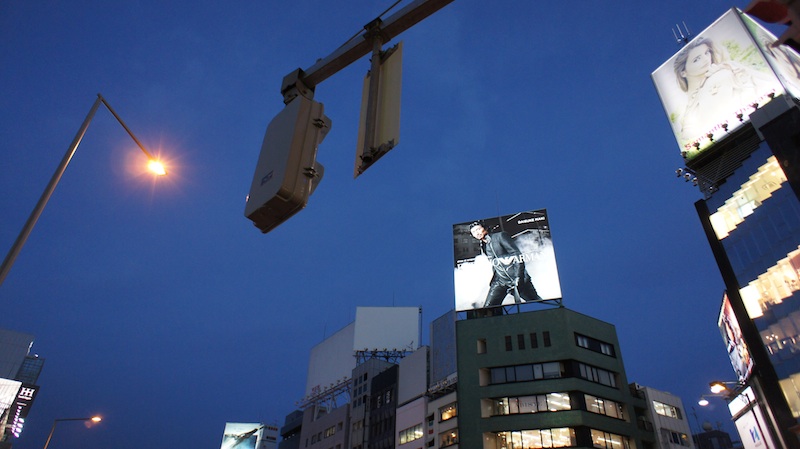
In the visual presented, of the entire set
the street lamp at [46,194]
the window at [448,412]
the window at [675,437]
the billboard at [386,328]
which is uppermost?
the billboard at [386,328]

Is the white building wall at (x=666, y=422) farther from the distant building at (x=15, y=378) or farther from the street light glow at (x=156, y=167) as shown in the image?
the distant building at (x=15, y=378)

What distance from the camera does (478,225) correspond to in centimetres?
6988

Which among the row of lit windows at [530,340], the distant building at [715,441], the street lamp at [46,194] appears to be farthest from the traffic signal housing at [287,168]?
the distant building at [715,441]

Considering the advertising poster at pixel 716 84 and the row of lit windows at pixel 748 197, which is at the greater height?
the advertising poster at pixel 716 84

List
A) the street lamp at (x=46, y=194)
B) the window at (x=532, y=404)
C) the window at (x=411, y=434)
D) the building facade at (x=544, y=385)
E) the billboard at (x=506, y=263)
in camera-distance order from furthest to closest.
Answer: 1. the window at (x=411, y=434)
2. the billboard at (x=506, y=263)
3. the window at (x=532, y=404)
4. the building facade at (x=544, y=385)
5. the street lamp at (x=46, y=194)

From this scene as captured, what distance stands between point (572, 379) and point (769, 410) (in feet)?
69.0

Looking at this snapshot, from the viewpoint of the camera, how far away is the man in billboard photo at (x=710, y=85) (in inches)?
1770

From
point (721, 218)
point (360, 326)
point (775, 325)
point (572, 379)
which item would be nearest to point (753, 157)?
point (721, 218)

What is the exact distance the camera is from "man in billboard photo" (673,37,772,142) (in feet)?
148

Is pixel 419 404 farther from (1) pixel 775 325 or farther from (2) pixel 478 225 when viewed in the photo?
(1) pixel 775 325

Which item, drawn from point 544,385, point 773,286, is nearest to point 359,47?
point 773,286

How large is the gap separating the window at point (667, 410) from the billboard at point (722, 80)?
29929 mm

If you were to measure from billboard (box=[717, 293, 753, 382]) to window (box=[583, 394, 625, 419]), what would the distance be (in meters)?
14.6

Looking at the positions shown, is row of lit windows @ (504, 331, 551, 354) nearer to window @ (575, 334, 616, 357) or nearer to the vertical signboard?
window @ (575, 334, 616, 357)
